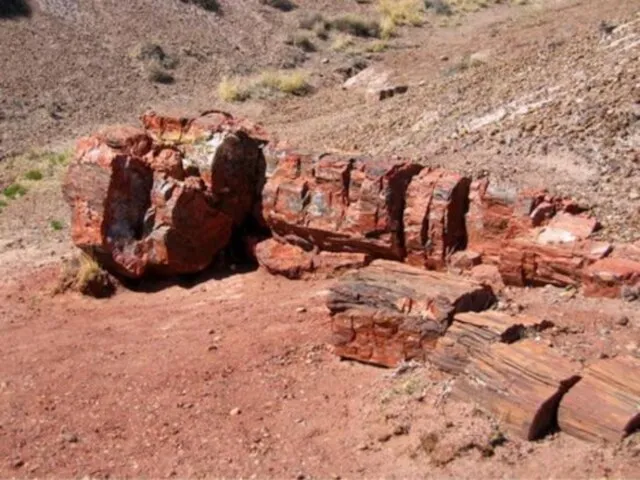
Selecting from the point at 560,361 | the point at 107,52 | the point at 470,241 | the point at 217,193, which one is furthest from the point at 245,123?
the point at 107,52

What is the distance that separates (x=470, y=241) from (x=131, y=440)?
387 cm

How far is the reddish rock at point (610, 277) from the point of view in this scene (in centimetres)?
868

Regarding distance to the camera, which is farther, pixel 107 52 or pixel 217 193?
pixel 107 52

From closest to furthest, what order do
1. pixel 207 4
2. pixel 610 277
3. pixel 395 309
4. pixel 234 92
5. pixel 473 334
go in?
pixel 473 334 < pixel 395 309 < pixel 610 277 < pixel 234 92 < pixel 207 4

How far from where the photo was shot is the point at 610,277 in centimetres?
871

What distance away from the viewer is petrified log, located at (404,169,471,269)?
10.1 meters

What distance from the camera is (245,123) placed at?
11.9 meters

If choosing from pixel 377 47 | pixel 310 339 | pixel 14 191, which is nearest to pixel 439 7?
pixel 377 47

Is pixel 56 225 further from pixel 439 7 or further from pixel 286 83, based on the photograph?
pixel 439 7

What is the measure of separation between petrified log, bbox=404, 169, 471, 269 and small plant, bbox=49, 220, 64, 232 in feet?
19.8

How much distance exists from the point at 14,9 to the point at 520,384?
21348 mm

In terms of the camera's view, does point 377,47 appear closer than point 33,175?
No

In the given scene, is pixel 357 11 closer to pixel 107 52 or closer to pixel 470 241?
pixel 107 52

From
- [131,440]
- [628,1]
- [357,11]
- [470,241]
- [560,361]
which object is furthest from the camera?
[357,11]
